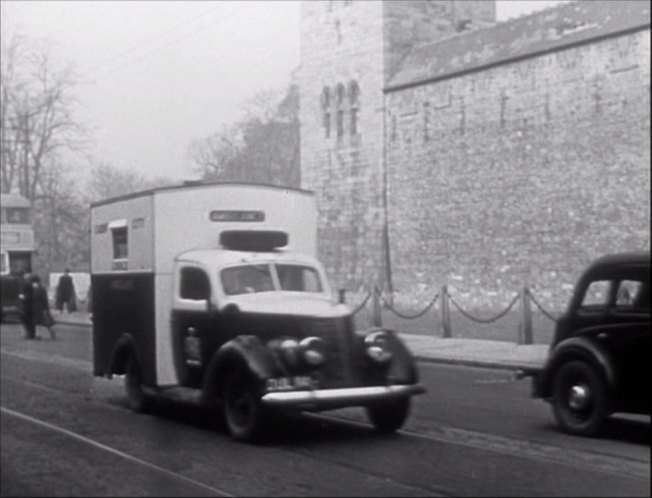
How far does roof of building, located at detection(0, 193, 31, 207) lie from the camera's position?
320 centimetres

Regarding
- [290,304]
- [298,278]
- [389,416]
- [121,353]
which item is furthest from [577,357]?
[121,353]

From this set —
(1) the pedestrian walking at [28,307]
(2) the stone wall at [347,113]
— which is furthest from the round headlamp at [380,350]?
(1) the pedestrian walking at [28,307]

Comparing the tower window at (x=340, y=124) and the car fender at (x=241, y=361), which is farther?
the car fender at (x=241, y=361)

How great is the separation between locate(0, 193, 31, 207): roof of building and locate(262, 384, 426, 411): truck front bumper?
148 cm

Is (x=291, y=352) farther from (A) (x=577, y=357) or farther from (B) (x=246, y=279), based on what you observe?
(A) (x=577, y=357)

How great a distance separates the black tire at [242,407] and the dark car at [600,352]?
1.32 m

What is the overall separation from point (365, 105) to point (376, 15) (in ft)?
1.14

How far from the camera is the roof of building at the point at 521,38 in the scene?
6.50 feet

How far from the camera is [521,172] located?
264cm

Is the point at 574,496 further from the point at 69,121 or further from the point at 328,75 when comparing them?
the point at 69,121

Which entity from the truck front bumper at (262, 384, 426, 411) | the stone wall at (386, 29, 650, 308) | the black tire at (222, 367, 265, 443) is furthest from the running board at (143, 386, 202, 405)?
the stone wall at (386, 29, 650, 308)

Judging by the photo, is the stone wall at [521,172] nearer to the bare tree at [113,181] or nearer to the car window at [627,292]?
the car window at [627,292]

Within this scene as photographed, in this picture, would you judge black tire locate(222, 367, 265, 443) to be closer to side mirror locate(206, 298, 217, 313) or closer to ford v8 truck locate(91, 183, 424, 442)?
ford v8 truck locate(91, 183, 424, 442)

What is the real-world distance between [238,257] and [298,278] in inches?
18.1
